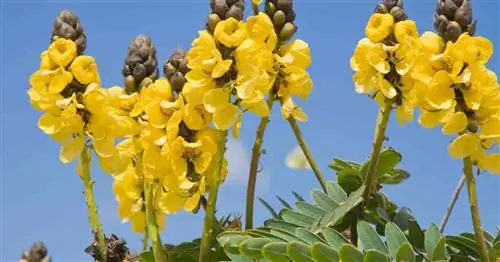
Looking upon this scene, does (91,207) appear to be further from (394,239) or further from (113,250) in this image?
(394,239)

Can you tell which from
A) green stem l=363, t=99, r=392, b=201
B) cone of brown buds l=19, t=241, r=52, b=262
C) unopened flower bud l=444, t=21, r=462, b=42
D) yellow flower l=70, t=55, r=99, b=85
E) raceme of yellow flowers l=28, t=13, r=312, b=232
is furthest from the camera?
green stem l=363, t=99, r=392, b=201

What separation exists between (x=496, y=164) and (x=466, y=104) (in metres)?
0.30

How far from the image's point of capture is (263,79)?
2.74 m

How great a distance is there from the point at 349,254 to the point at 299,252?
0.15m

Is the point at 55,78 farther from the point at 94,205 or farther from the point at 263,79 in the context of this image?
the point at 263,79

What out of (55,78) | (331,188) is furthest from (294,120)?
(55,78)

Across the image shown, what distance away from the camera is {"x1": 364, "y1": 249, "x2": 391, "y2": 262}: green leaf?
262 cm

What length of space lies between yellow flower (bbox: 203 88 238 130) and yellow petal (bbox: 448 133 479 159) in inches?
28.6

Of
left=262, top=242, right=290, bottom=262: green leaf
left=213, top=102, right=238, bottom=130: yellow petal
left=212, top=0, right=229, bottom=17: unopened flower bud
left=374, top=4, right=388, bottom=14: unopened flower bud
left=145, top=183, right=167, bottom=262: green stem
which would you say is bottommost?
left=262, top=242, right=290, bottom=262: green leaf

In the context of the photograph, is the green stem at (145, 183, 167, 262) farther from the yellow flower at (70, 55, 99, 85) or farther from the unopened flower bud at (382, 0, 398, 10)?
the unopened flower bud at (382, 0, 398, 10)

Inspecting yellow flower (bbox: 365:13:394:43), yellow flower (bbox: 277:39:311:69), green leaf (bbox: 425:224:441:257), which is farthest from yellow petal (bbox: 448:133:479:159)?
yellow flower (bbox: 277:39:311:69)

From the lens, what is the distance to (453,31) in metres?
2.83

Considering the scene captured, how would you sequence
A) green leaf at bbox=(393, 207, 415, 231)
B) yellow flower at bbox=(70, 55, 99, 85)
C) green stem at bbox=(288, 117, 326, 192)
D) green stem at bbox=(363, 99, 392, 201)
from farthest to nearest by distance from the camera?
green stem at bbox=(288, 117, 326, 192) → green leaf at bbox=(393, 207, 415, 231) → green stem at bbox=(363, 99, 392, 201) → yellow flower at bbox=(70, 55, 99, 85)

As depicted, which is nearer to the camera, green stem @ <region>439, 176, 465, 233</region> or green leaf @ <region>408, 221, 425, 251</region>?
green leaf @ <region>408, 221, 425, 251</region>
